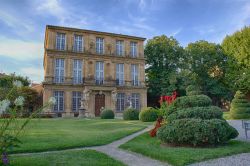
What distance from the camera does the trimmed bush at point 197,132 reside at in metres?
8.09

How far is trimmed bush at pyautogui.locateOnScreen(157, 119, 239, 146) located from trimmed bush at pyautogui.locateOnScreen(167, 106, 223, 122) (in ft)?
1.63

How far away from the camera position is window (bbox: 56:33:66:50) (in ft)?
112

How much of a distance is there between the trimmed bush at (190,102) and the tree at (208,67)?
2971 centimetres

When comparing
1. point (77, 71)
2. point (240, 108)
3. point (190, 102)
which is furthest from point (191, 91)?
point (77, 71)

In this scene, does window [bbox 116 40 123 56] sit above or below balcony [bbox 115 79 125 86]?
above

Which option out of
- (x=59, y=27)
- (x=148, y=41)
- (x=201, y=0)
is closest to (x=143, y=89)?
(x=148, y=41)

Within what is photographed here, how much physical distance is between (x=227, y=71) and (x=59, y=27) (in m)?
23.9

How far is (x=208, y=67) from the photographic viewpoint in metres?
39.5

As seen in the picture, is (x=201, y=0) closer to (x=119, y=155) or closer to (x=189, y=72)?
(x=119, y=155)

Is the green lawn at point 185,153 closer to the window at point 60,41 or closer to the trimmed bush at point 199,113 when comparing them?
the trimmed bush at point 199,113

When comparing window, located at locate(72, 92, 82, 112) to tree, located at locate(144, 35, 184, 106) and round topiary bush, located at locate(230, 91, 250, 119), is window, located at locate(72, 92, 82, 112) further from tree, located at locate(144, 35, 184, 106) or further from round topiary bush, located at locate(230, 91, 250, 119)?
round topiary bush, located at locate(230, 91, 250, 119)

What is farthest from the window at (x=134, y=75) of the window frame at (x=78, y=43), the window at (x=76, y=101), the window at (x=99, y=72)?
the window at (x=76, y=101)

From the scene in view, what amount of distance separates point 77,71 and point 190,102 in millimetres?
26168

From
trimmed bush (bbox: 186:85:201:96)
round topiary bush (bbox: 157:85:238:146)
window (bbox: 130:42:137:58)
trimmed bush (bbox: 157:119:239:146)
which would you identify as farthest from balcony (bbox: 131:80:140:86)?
trimmed bush (bbox: 157:119:239:146)
